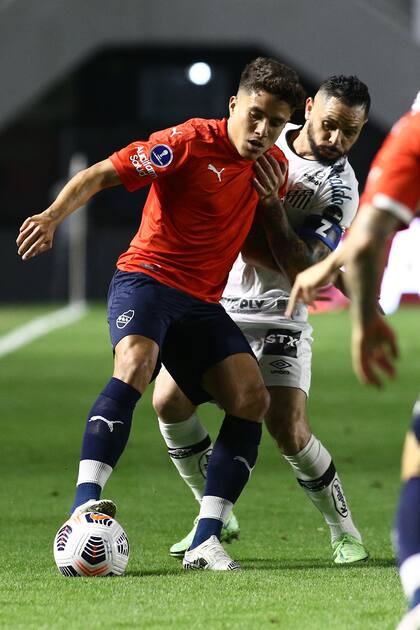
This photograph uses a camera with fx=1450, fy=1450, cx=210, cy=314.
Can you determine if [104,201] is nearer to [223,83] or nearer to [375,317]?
[223,83]

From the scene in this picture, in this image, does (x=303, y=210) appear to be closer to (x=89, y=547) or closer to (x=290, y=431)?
(x=290, y=431)

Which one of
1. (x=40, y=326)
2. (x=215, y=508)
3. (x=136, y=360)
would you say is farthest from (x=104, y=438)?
(x=40, y=326)

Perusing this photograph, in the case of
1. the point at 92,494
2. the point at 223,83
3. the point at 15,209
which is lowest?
the point at 15,209

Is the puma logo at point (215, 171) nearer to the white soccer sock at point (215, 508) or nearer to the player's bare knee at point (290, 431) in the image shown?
the player's bare knee at point (290, 431)

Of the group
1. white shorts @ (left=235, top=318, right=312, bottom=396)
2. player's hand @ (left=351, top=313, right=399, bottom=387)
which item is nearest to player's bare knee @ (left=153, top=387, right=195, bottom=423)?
white shorts @ (left=235, top=318, right=312, bottom=396)

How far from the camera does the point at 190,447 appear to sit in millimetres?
6836

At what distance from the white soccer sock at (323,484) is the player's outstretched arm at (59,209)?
1.54 meters

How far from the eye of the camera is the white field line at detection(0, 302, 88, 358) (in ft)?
63.9

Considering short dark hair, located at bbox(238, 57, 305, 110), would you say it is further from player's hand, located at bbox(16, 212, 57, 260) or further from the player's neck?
player's hand, located at bbox(16, 212, 57, 260)

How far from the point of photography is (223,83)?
103 ft

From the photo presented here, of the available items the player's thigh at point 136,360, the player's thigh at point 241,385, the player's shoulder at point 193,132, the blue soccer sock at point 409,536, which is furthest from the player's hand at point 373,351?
the player's shoulder at point 193,132

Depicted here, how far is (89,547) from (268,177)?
182 cm

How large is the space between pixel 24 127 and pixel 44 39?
11.4ft

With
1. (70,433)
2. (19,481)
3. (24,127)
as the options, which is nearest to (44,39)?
(24,127)
